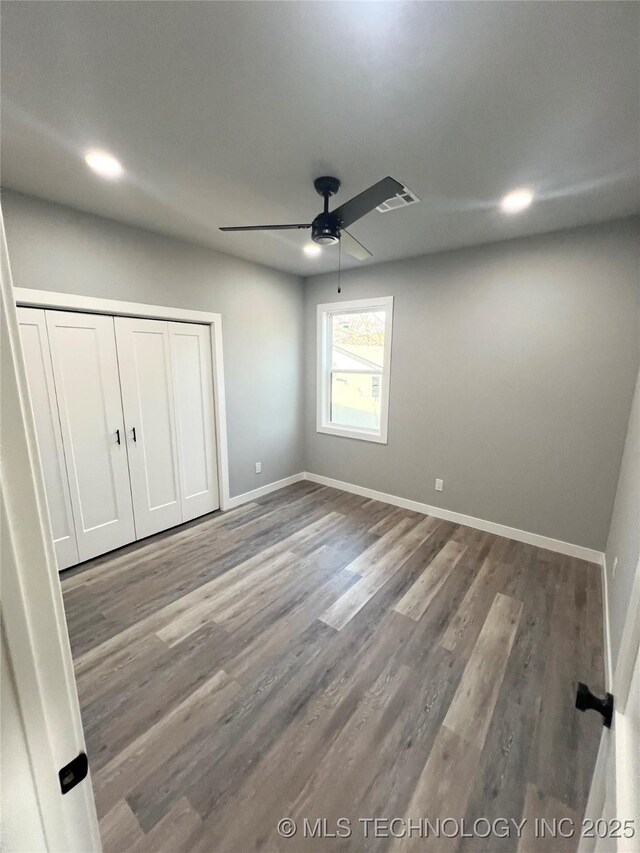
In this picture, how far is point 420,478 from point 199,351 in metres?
2.67

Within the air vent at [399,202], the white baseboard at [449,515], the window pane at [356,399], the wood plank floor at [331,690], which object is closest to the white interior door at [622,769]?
the wood plank floor at [331,690]

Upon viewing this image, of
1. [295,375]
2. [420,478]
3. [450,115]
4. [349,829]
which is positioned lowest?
[349,829]

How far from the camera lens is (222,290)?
340 centimetres

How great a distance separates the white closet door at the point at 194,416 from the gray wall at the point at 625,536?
328 centimetres

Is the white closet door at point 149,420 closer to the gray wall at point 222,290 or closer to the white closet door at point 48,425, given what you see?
A: the gray wall at point 222,290

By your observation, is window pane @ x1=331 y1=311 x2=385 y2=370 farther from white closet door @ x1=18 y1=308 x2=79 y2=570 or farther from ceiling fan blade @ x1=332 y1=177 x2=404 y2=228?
white closet door @ x1=18 y1=308 x2=79 y2=570

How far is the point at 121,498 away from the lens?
2.88 metres

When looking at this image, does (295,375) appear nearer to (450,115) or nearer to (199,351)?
(199,351)

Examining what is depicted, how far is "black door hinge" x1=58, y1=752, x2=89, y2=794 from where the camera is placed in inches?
21.4

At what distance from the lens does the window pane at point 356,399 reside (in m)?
4.02

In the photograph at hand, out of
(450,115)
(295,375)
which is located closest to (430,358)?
(295,375)

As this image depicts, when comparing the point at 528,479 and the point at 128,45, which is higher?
the point at 128,45

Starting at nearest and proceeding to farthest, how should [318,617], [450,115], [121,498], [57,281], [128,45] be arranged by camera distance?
[128,45], [450,115], [318,617], [57,281], [121,498]

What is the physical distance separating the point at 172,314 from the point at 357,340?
2087mm
